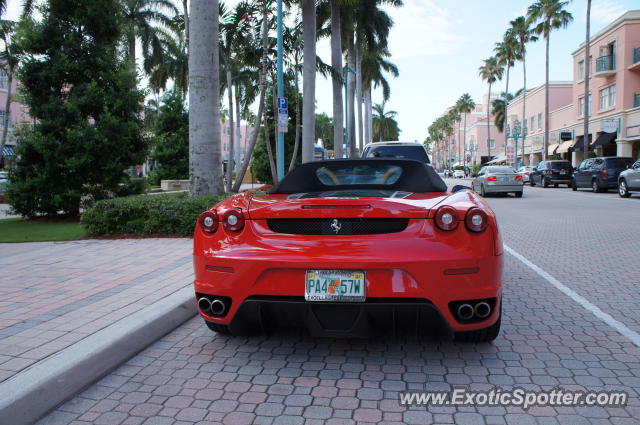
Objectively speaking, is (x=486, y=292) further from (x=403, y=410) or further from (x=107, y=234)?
(x=107, y=234)

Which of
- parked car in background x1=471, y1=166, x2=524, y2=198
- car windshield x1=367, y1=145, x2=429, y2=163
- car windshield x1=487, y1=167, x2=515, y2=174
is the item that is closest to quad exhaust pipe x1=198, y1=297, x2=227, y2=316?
car windshield x1=367, y1=145, x2=429, y2=163

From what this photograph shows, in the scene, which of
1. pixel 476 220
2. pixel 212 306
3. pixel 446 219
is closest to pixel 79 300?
pixel 212 306

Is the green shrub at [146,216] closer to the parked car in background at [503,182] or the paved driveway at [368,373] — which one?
the paved driveway at [368,373]

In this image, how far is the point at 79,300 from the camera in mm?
4828

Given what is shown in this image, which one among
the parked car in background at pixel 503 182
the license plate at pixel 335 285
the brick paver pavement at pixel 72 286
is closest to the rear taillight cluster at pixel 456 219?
the license plate at pixel 335 285

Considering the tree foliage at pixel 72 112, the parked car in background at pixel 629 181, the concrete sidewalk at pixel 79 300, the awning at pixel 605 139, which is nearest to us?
the concrete sidewalk at pixel 79 300

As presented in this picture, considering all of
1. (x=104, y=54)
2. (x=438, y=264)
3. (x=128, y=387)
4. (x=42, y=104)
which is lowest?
(x=128, y=387)

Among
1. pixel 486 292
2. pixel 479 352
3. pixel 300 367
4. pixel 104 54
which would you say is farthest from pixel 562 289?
pixel 104 54

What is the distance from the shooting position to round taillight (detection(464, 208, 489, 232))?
325 centimetres

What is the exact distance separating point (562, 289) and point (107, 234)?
7621mm

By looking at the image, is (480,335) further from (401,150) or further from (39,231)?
(401,150)

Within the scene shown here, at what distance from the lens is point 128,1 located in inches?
1208

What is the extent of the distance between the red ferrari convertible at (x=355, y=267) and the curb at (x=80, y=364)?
675 millimetres

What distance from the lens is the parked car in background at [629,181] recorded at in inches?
786
